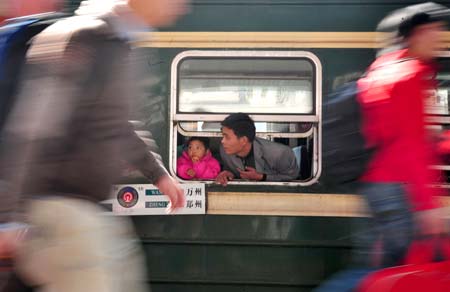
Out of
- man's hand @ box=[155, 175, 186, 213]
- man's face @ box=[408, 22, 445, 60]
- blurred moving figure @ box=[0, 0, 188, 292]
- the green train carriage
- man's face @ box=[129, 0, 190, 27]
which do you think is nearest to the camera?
blurred moving figure @ box=[0, 0, 188, 292]

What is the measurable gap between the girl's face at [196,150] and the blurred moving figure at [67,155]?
6.55ft

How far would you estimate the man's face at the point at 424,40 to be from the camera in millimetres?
2250

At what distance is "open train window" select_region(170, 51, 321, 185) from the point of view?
3.57 meters

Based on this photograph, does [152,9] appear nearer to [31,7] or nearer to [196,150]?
[31,7]

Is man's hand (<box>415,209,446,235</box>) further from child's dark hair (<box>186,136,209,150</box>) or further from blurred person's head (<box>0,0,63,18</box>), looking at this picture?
child's dark hair (<box>186,136,209,150</box>)

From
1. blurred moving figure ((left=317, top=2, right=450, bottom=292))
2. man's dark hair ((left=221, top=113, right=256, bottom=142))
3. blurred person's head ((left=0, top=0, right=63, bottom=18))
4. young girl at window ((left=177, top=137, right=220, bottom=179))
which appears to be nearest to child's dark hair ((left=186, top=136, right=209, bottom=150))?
young girl at window ((left=177, top=137, right=220, bottom=179))

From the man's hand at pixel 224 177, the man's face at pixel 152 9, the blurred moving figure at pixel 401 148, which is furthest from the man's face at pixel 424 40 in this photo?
the man's hand at pixel 224 177

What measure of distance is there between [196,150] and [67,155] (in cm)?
210

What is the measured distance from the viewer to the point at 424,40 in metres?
2.25

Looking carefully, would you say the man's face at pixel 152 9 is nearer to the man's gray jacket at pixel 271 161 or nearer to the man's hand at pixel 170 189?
the man's hand at pixel 170 189

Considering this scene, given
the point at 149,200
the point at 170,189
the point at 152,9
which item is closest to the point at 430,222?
the point at 170,189

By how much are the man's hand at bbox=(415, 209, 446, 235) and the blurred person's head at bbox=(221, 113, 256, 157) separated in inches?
61.9

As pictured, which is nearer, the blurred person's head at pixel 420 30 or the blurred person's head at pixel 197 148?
the blurred person's head at pixel 420 30

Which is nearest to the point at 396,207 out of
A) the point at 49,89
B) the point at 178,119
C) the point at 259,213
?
the point at 49,89
